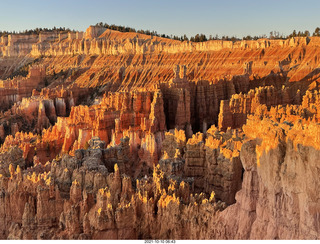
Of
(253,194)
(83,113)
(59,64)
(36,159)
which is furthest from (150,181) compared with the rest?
(59,64)

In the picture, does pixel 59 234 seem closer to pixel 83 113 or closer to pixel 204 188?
pixel 204 188

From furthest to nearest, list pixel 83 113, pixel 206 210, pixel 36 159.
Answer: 1. pixel 83 113
2. pixel 36 159
3. pixel 206 210

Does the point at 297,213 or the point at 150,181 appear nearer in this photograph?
the point at 297,213

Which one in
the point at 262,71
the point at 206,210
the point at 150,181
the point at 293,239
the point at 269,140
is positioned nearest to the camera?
the point at 293,239

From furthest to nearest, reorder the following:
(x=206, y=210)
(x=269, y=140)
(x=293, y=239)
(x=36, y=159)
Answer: (x=36, y=159) < (x=206, y=210) < (x=269, y=140) < (x=293, y=239)

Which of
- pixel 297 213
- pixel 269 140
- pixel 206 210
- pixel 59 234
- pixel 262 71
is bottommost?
pixel 59 234

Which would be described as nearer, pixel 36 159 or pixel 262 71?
pixel 36 159

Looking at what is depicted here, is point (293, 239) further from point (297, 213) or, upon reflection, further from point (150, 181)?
point (150, 181)

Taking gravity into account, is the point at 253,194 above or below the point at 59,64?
below

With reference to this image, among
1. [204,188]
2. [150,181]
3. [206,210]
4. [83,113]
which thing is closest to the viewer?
[206,210]

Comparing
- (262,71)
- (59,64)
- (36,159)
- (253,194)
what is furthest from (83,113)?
(59,64)
